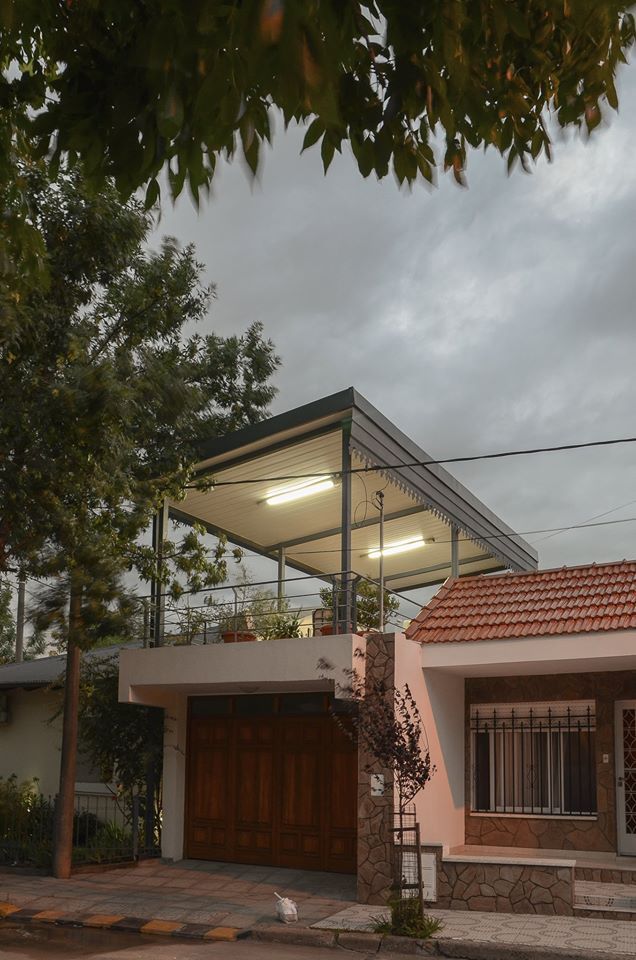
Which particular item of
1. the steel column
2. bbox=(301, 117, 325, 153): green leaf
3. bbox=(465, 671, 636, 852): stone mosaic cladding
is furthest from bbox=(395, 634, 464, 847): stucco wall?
bbox=(301, 117, 325, 153): green leaf

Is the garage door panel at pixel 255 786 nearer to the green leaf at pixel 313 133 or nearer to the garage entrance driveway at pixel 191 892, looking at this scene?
the garage entrance driveway at pixel 191 892

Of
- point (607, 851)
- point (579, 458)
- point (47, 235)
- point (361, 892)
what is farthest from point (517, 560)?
point (47, 235)

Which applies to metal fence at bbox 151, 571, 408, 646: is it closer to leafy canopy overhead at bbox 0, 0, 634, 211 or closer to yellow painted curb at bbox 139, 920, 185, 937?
yellow painted curb at bbox 139, 920, 185, 937

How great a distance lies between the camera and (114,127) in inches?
142

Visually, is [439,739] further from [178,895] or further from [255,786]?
[178,895]

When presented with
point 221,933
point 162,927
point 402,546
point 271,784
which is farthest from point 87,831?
point 402,546

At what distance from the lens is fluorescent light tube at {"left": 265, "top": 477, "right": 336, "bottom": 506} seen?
1708 cm

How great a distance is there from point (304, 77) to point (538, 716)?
14.2 metres

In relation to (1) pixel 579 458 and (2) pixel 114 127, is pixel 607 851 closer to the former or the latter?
(1) pixel 579 458

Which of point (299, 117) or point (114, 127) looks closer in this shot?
point (299, 117)

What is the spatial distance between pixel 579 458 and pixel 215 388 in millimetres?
8192

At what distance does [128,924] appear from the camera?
490 inches

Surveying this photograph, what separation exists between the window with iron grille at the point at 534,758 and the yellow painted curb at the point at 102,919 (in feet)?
18.8

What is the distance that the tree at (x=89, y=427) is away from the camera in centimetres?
1238
